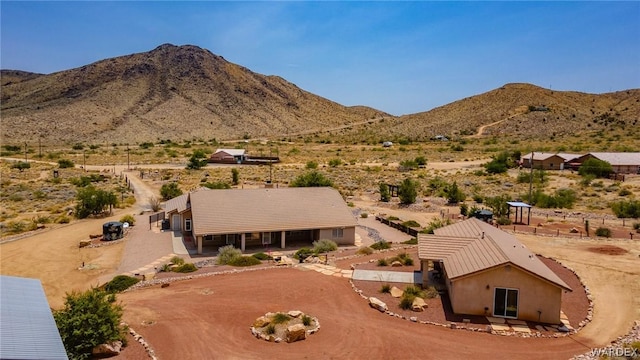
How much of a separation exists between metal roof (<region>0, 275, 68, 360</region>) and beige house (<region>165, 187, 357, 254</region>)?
16.4 metres

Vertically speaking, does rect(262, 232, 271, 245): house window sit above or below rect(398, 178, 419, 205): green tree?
below

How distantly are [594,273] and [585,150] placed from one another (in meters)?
73.2

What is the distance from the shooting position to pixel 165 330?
17297mm

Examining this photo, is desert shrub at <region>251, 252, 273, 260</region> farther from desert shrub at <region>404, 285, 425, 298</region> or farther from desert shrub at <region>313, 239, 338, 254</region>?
desert shrub at <region>404, 285, 425, 298</region>

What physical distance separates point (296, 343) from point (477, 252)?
30.5ft

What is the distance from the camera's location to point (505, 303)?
1872 cm

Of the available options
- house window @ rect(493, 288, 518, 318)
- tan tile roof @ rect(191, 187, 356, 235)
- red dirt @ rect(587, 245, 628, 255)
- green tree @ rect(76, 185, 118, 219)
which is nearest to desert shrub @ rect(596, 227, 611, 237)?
red dirt @ rect(587, 245, 628, 255)

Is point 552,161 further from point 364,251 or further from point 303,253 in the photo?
point 303,253

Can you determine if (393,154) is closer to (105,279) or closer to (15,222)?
(15,222)

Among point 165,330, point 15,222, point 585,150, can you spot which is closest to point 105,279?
point 165,330

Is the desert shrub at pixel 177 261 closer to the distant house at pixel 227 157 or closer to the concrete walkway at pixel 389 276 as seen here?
the concrete walkway at pixel 389 276

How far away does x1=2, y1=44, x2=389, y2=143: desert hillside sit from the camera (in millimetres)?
133625

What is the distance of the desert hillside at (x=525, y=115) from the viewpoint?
12404 centimetres

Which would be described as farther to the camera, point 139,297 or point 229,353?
point 139,297
